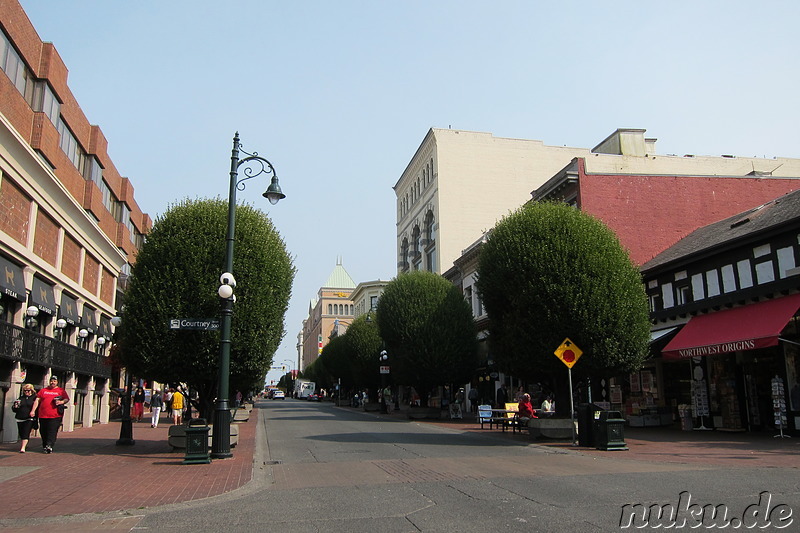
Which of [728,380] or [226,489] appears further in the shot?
[728,380]

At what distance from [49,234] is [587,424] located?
19.1 m

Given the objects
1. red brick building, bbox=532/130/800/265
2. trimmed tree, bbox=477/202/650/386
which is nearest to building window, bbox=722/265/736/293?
trimmed tree, bbox=477/202/650/386

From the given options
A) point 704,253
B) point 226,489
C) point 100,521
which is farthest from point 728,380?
point 100,521

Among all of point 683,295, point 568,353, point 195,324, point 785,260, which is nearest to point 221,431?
point 195,324

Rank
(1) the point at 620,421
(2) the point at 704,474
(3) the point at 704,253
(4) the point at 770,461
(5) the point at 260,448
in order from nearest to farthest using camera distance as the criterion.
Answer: (2) the point at 704,474 < (4) the point at 770,461 < (1) the point at 620,421 < (5) the point at 260,448 < (3) the point at 704,253

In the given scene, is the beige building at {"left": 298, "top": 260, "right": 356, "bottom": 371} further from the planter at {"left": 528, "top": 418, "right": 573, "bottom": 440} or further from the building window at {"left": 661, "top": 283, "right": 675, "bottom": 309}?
the planter at {"left": 528, "top": 418, "right": 573, "bottom": 440}

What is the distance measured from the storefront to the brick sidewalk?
14528mm

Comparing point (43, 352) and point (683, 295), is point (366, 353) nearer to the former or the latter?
point (683, 295)

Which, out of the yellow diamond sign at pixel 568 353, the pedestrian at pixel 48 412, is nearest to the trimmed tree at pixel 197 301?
the pedestrian at pixel 48 412

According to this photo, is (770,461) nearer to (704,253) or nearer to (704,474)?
(704,474)

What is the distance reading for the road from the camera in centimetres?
754

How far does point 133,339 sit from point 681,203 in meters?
26.2

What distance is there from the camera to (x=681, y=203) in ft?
104

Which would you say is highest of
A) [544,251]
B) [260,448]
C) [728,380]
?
[544,251]
